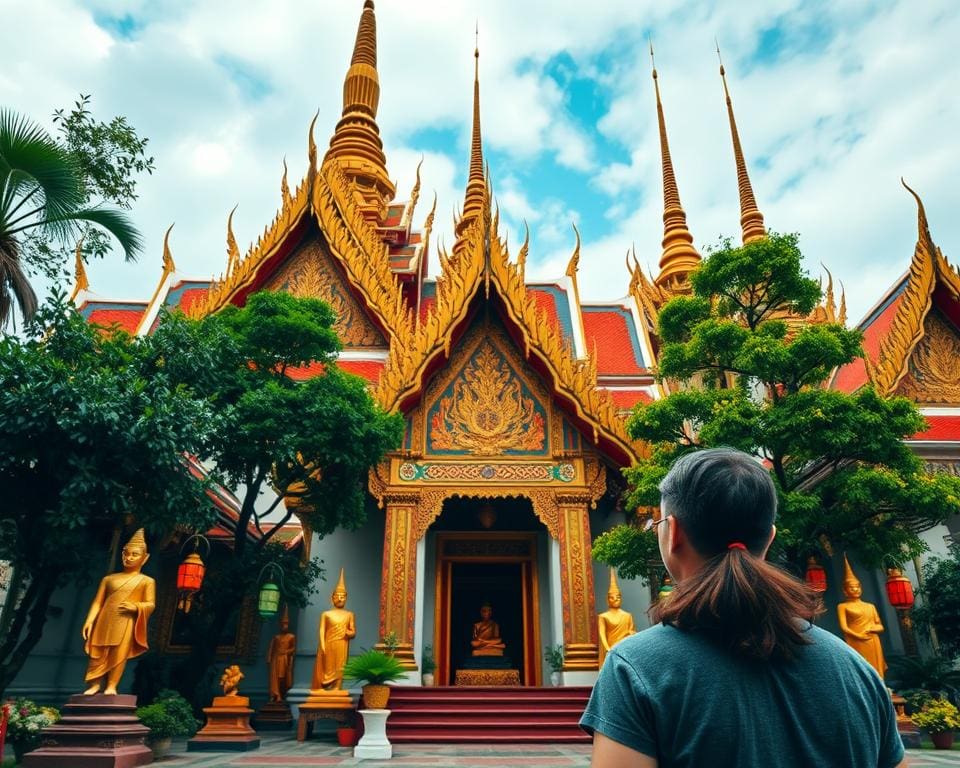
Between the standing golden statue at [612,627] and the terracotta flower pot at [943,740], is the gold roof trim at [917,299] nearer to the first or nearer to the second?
the terracotta flower pot at [943,740]

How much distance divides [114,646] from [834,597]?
291 inches

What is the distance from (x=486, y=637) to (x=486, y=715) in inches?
113

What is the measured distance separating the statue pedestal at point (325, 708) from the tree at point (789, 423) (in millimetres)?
2701

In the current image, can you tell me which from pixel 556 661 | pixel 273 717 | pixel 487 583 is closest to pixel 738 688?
pixel 556 661

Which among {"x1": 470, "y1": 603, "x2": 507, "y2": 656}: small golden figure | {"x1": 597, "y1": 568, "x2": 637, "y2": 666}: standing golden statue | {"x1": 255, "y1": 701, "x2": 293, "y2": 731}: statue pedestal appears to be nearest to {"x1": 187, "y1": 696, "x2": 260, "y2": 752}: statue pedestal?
{"x1": 255, "y1": 701, "x2": 293, "y2": 731}: statue pedestal

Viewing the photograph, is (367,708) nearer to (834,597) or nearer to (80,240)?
(80,240)

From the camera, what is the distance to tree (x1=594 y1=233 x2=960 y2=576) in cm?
565

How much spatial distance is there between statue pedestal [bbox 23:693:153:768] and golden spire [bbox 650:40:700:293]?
12.2 metres

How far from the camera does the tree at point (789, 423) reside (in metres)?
5.65

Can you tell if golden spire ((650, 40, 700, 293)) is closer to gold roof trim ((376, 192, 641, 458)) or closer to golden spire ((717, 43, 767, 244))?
golden spire ((717, 43, 767, 244))

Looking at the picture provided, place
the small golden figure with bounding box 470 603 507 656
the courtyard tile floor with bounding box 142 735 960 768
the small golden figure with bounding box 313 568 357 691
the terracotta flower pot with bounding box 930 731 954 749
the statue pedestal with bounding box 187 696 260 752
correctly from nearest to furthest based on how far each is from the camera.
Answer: the courtyard tile floor with bounding box 142 735 960 768 < the statue pedestal with bounding box 187 696 260 752 < the terracotta flower pot with bounding box 930 731 954 749 < the small golden figure with bounding box 313 568 357 691 < the small golden figure with bounding box 470 603 507 656

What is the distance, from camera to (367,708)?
598 cm

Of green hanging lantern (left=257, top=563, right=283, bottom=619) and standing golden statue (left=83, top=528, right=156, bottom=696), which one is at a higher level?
green hanging lantern (left=257, top=563, right=283, bottom=619)

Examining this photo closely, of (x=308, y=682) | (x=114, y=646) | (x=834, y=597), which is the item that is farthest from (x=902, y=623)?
(x=114, y=646)
